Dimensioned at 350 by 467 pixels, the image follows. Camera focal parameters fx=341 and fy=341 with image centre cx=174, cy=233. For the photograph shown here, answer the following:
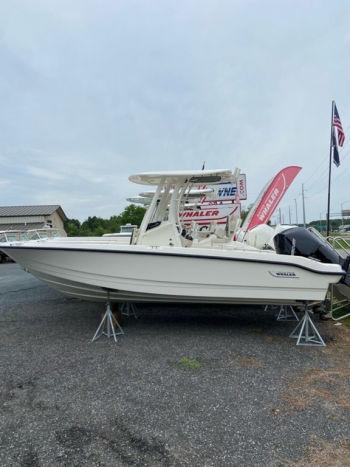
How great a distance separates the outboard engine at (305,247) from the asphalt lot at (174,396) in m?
1.05

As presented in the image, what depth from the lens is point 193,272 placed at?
4.39m

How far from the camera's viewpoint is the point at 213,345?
4.34 m

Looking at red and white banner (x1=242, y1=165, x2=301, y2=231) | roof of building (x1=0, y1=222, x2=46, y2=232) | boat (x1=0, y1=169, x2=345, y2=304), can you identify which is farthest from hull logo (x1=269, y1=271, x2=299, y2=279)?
roof of building (x1=0, y1=222, x2=46, y2=232)

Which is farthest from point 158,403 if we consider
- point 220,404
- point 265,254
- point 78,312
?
point 78,312

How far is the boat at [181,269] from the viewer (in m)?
4.31

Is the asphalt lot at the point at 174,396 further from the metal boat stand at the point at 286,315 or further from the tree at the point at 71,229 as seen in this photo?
the tree at the point at 71,229

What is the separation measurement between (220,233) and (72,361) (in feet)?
10.1

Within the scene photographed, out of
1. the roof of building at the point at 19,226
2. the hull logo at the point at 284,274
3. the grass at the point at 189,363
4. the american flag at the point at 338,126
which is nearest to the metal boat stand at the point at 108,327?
the grass at the point at 189,363

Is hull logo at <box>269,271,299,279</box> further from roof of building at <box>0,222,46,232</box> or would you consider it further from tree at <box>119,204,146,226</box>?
tree at <box>119,204,146,226</box>

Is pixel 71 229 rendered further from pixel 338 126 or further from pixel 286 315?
pixel 286 315

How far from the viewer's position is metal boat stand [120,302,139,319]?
585 centimetres

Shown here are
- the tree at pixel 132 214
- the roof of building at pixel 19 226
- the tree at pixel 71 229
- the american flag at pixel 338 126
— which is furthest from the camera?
the tree at pixel 132 214

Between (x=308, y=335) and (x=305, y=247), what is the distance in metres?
1.16

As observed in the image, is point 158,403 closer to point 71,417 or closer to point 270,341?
point 71,417
